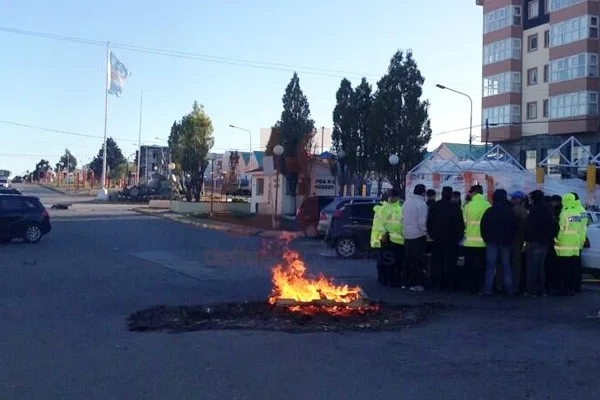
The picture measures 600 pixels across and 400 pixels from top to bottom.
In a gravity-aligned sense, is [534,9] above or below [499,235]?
above

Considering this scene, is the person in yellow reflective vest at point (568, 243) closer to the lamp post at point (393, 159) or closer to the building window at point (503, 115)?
the lamp post at point (393, 159)

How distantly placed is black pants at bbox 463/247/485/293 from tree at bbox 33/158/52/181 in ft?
499

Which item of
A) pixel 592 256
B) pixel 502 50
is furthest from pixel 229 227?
pixel 502 50

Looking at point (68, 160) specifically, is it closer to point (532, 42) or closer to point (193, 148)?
point (193, 148)

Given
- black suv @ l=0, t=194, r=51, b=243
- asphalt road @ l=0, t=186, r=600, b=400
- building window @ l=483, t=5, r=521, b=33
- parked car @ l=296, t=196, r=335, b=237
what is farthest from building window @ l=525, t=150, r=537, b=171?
asphalt road @ l=0, t=186, r=600, b=400

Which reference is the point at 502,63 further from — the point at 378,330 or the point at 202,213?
the point at 378,330

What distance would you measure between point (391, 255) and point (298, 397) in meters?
7.62

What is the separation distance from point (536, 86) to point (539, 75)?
0.76m

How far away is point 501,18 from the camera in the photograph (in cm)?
5362

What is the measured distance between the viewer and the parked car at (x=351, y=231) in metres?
21.0

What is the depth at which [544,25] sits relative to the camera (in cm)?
5138

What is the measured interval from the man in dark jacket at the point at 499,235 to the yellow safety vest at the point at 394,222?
1.50 m

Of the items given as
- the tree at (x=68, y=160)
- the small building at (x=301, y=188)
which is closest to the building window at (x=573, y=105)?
the small building at (x=301, y=188)

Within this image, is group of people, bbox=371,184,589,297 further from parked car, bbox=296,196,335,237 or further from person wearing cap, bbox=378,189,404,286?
parked car, bbox=296,196,335,237
